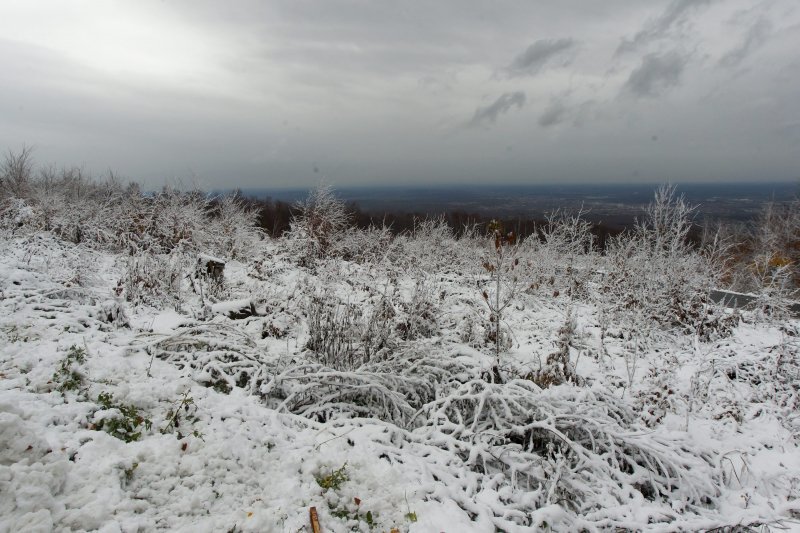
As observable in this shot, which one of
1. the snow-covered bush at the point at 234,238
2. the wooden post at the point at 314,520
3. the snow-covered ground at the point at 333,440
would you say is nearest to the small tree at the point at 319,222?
the snow-covered bush at the point at 234,238

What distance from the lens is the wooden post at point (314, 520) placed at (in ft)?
7.13

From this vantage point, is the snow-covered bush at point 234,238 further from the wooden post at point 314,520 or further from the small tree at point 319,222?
the wooden post at point 314,520

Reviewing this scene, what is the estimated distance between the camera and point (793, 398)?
6012 millimetres

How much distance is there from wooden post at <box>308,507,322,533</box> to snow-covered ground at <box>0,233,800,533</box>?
0.05 metres

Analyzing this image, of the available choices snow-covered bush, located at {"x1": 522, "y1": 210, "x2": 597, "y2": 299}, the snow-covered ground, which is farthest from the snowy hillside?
snow-covered bush, located at {"x1": 522, "y1": 210, "x2": 597, "y2": 299}

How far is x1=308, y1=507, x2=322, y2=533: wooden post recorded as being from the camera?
2175 millimetres

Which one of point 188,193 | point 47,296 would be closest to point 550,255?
point 47,296

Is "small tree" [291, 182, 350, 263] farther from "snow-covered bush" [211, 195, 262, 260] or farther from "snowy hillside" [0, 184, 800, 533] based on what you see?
"snowy hillside" [0, 184, 800, 533]

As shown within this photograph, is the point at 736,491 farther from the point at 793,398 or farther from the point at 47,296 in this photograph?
the point at 47,296

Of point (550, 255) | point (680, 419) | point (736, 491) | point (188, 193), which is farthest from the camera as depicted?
point (188, 193)

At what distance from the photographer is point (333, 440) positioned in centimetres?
303

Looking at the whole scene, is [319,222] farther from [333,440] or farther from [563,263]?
[333,440]

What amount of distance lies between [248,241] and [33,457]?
16.2m

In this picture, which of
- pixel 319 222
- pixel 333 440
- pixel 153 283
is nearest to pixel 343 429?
pixel 333 440
